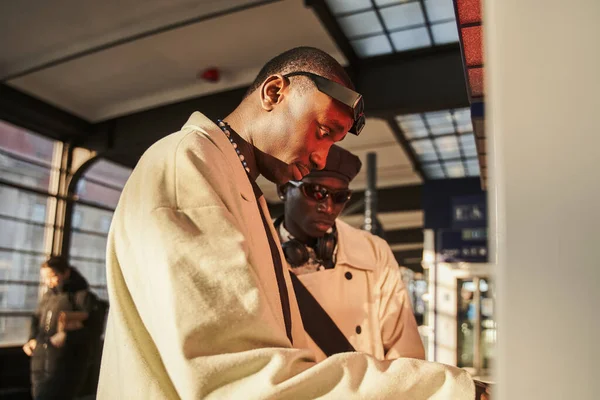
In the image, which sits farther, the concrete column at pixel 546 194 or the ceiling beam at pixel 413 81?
the ceiling beam at pixel 413 81

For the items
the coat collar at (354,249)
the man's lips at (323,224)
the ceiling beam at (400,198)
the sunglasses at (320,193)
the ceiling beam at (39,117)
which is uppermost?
the ceiling beam at (39,117)

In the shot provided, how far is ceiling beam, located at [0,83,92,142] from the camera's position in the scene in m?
8.83

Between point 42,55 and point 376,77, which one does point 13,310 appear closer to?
point 42,55

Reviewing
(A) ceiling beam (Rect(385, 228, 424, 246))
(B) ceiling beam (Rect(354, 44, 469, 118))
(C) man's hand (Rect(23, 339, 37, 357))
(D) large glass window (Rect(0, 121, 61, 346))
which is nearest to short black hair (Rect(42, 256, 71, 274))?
(C) man's hand (Rect(23, 339, 37, 357))

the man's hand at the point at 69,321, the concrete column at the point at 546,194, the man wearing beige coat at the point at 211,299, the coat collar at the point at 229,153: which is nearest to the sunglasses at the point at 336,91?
the man wearing beige coat at the point at 211,299

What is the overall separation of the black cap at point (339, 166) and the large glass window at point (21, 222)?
7820mm

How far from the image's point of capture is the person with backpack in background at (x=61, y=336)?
220 inches

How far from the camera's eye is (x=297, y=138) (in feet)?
4.42

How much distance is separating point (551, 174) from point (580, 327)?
0.13m

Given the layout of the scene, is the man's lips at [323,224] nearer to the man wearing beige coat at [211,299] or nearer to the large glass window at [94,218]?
the man wearing beige coat at [211,299]

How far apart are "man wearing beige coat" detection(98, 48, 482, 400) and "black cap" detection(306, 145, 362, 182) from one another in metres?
1.18

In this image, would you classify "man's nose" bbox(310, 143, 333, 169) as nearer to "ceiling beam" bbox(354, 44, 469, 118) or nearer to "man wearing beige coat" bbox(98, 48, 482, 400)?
"man wearing beige coat" bbox(98, 48, 482, 400)

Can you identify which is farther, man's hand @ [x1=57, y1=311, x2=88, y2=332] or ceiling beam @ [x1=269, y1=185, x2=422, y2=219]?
ceiling beam @ [x1=269, y1=185, x2=422, y2=219]

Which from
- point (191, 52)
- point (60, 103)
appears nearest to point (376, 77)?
point (191, 52)
